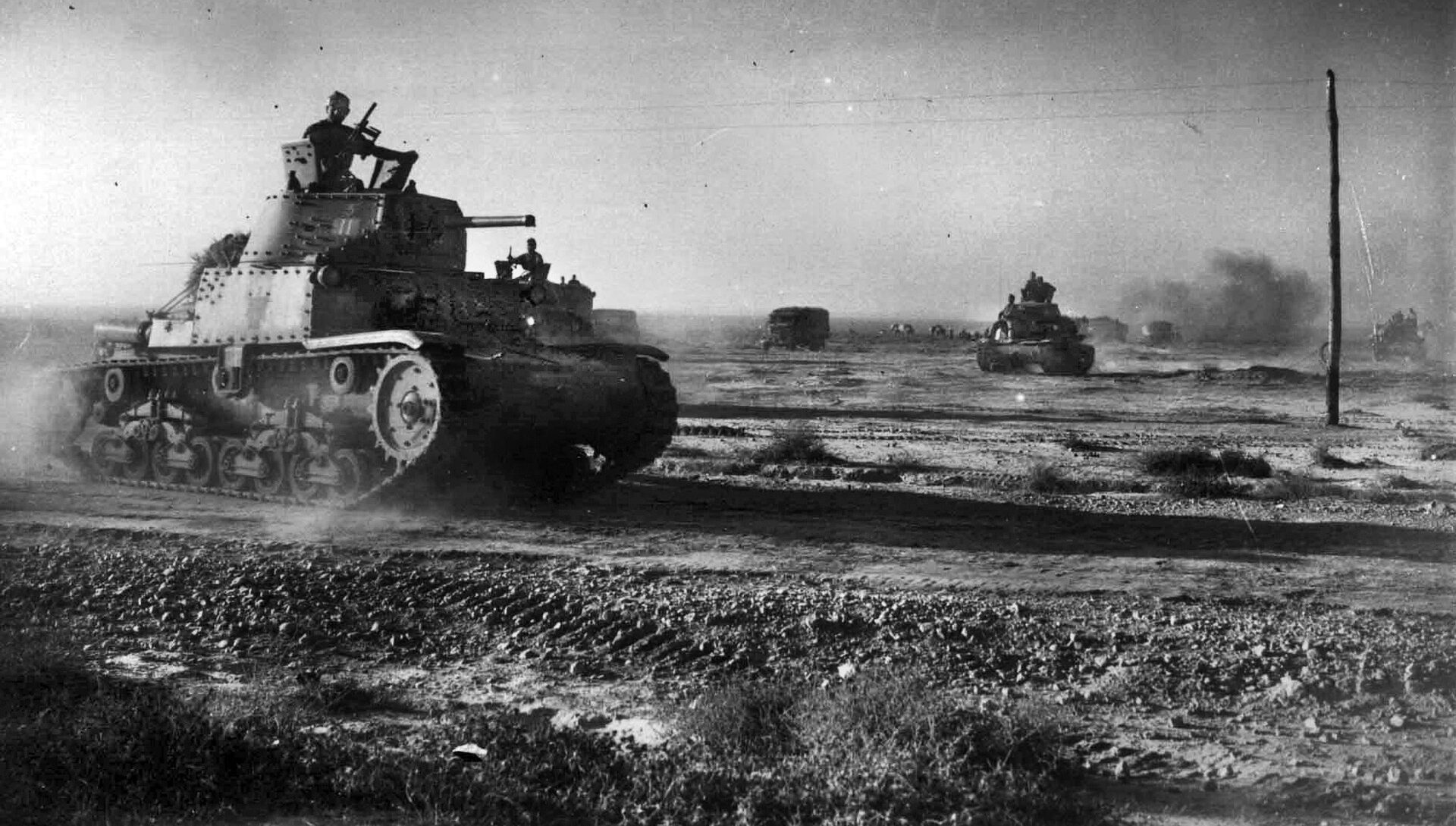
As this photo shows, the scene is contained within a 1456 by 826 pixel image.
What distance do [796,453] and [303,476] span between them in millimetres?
6791

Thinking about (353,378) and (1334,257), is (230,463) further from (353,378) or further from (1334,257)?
(1334,257)

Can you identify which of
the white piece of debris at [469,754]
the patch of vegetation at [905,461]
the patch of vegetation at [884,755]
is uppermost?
the patch of vegetation at [905,461]

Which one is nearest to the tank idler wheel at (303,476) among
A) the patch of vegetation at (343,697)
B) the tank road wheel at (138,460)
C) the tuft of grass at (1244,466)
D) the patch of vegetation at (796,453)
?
the tank road wheel at (138,460)

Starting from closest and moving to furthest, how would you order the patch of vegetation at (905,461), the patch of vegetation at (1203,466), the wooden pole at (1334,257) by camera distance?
the patch of vegetation at (1203,466) → the patch of vegetation at (905,461) → the wooden pole at (1334,257)

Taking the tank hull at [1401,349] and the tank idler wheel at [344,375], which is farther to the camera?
the tank hull at [1401,349]

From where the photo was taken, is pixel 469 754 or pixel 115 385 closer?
pixel 469 754

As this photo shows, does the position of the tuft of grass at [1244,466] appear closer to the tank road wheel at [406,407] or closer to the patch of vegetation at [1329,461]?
the patch of vegetation at [1329,461]

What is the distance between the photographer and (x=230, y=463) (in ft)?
40.1

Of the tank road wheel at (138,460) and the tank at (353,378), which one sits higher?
the tank at (353,378)

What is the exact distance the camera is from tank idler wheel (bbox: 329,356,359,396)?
1124 centimetres

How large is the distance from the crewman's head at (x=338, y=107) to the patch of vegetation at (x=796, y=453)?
6977mm

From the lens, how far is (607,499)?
1195 centimetres

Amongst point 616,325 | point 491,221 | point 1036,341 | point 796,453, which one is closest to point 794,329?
point 616,325

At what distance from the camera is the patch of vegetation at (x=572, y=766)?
13.2 ft
